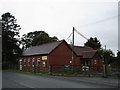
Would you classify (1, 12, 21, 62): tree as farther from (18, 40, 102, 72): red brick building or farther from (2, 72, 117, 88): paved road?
(2, 72, 117, 88): paved road

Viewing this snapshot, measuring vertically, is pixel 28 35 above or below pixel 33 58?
above

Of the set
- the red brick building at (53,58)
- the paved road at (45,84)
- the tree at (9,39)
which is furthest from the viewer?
the tree at (9,39)

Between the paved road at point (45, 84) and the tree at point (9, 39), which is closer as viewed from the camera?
the paved road at point (45, 84)

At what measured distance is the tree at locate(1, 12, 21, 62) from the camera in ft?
151

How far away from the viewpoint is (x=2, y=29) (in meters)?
45.7

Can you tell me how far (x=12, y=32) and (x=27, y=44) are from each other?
94.8 ft

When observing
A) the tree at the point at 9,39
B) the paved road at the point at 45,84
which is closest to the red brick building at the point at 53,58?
the tree at the point at 9,39

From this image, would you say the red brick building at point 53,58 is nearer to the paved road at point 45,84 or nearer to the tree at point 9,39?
the tree at point 9,39

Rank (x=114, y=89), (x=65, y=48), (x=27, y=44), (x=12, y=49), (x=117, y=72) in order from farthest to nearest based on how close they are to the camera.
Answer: (x=27, y=44)
(x=12, y=49)
(x=65, y=48)
(x=117, y=72)
(x=114, y=89)

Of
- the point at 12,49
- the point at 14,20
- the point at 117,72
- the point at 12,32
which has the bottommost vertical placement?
the point at 117,72

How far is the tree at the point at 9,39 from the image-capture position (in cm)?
4603

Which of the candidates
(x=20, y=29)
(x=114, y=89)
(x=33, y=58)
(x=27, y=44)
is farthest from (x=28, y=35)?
(x=114, y=89)

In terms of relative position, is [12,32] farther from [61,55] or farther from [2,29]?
[61,55]

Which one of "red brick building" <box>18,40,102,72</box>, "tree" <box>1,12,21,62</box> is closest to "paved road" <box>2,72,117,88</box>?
"red brick building" <box>18,40,102,72</box>
